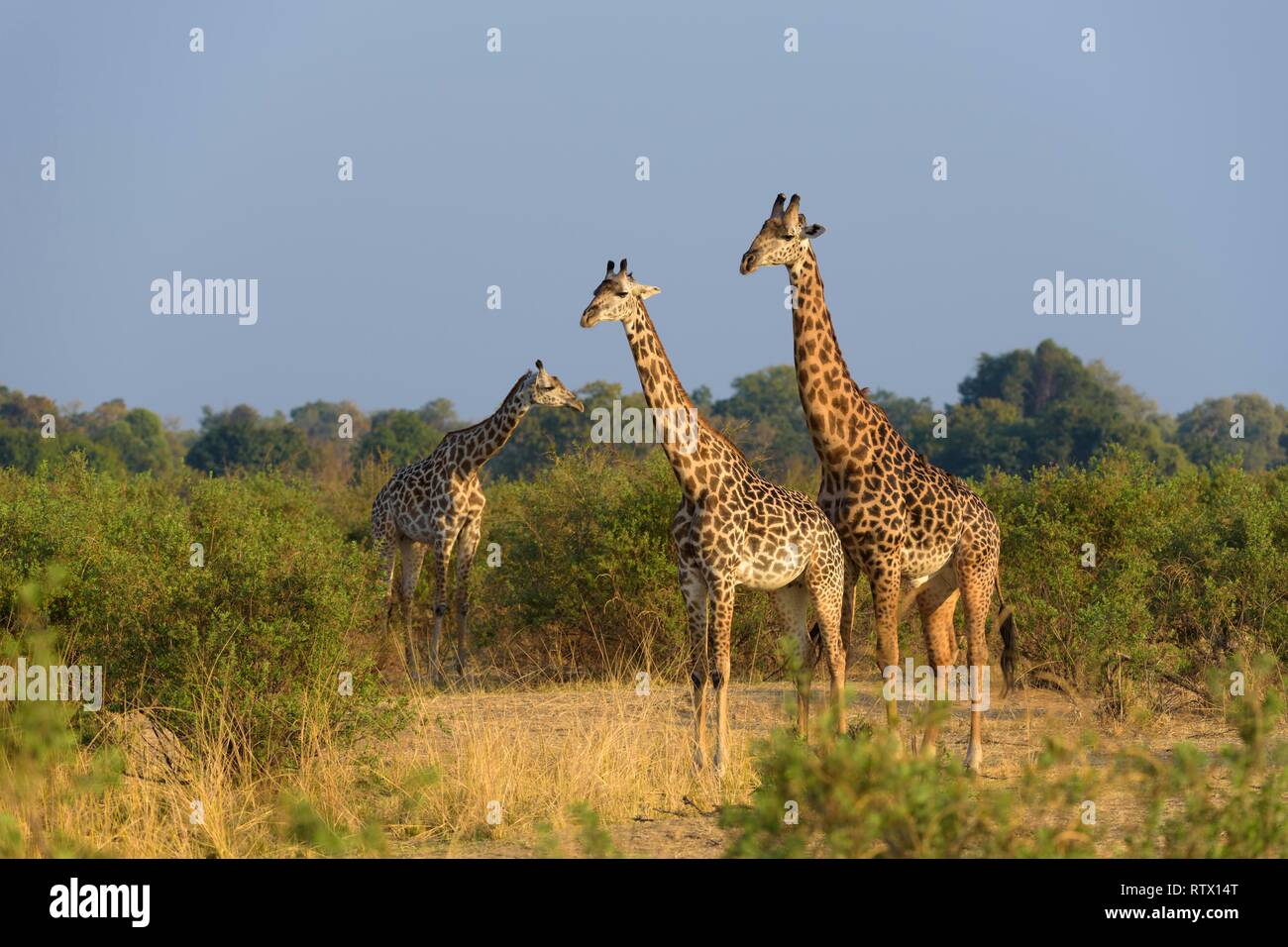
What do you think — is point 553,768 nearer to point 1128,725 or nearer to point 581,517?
point 1128,725

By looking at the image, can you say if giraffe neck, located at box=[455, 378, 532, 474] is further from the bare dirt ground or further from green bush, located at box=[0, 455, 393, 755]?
green bush, located at box=[0, 455, 393, 755]

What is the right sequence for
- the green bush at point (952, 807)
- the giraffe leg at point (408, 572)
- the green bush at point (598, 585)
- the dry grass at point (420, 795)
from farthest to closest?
the giraffe leg at point (408, 572), the green bush at point (598, 585), the dry grass at point (420, 795), the green bush at point (952, 807)

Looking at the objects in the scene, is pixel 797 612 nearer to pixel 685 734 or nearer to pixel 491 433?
pixel 685 734

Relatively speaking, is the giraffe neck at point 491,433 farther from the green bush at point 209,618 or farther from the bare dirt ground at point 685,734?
the green bush at point 209,618

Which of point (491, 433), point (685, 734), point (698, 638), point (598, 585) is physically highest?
point (491, 433)

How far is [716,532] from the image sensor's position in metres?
7.38

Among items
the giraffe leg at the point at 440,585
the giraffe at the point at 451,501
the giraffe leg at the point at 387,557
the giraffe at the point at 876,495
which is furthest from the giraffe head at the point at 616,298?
the giraffe leg at the point at 387,557

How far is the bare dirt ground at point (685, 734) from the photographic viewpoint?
6637 mm

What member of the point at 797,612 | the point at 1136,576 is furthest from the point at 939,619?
the point at 1136,576

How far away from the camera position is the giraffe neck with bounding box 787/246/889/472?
788cm

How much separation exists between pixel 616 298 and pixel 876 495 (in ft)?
5.62

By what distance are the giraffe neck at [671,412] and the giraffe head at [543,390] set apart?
4377mm
